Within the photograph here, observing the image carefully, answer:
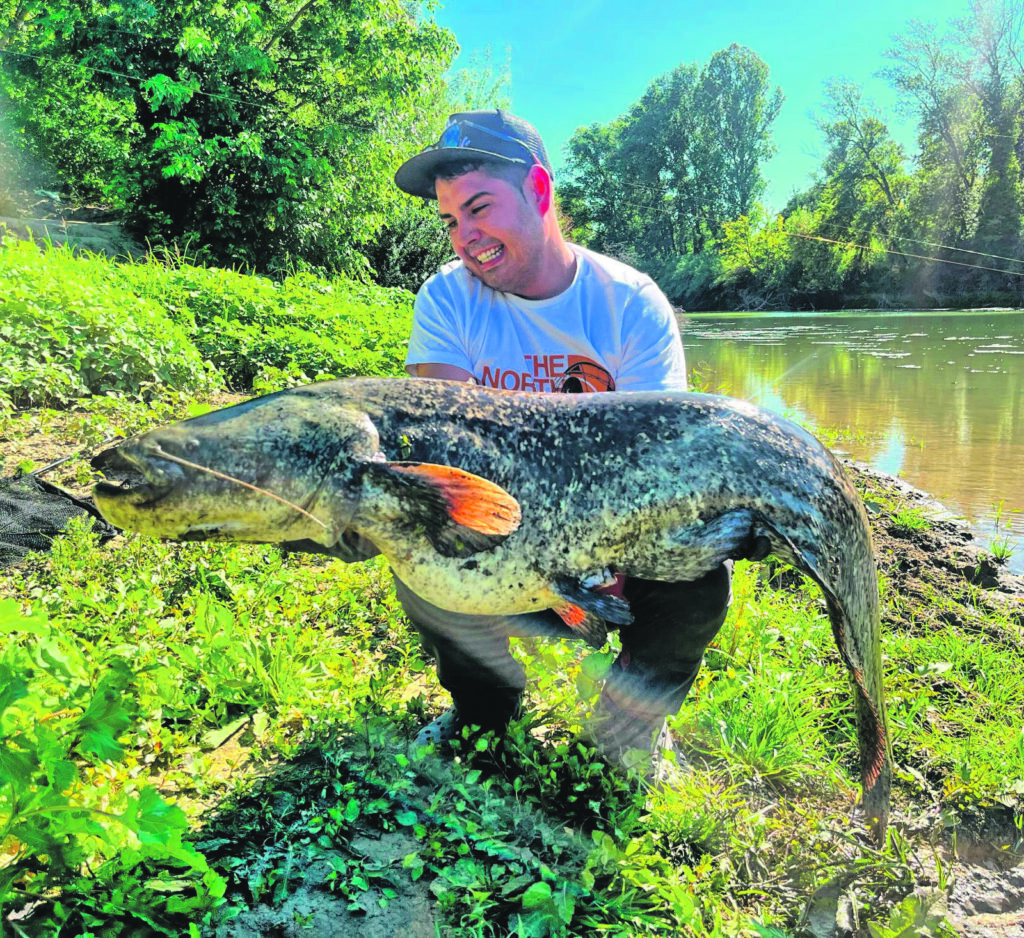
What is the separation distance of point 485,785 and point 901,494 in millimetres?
4572

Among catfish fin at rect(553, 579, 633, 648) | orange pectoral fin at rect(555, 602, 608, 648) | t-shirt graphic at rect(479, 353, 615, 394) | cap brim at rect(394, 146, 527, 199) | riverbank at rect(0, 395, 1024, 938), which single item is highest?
cap brim at rect(394, 146, 527, 199)

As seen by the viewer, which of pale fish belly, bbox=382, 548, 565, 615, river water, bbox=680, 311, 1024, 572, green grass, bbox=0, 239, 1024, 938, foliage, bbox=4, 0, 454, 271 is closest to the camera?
green grass, bbox=0, 239, 1024, 938

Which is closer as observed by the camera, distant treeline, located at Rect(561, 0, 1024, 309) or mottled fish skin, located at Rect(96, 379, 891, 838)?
mottled fish skin, located at Rect(96, 379, 891, 838)

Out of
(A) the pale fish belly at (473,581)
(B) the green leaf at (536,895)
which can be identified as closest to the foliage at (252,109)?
(A) the pale fish belly at (473,581)

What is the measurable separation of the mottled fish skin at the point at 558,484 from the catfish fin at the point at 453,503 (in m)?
0.04

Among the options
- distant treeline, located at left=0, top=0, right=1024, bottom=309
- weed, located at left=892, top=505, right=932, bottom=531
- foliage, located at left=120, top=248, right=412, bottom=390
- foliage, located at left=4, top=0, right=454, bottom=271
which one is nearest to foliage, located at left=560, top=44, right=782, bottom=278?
distant treeline, located at left=0, top=0, right=1024, bottom=309

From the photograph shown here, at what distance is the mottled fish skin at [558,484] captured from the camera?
178 cm

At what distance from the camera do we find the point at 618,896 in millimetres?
1779

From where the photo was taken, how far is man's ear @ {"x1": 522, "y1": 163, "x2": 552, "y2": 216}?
2.67 meters

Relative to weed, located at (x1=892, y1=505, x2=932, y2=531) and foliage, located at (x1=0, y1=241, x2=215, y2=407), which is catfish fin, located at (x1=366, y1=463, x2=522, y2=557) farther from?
foliage, located at (x1=0, y1=241, x2=215, y2=407)

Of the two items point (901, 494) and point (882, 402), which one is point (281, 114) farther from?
point (901, 494)

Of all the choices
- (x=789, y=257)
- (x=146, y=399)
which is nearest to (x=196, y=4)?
(x=146, y=399)

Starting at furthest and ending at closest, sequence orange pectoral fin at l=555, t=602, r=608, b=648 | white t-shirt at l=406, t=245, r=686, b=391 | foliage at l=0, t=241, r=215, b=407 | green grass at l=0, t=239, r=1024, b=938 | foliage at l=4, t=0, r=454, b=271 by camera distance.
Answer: foliage at l=4, t=0, r=454, b=271 → foliage at l=0, t=241, r=215, b=407 → white t-shirt at l=406, t=245, r=686, b=391 → orange pectoral fin at l=555, t=602, r=608, b=648 → green grass at l=0, t=239, r=1024, b=938

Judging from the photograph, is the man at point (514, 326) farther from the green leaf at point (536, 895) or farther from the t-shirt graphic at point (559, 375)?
the green leaf at point (536, 895)
